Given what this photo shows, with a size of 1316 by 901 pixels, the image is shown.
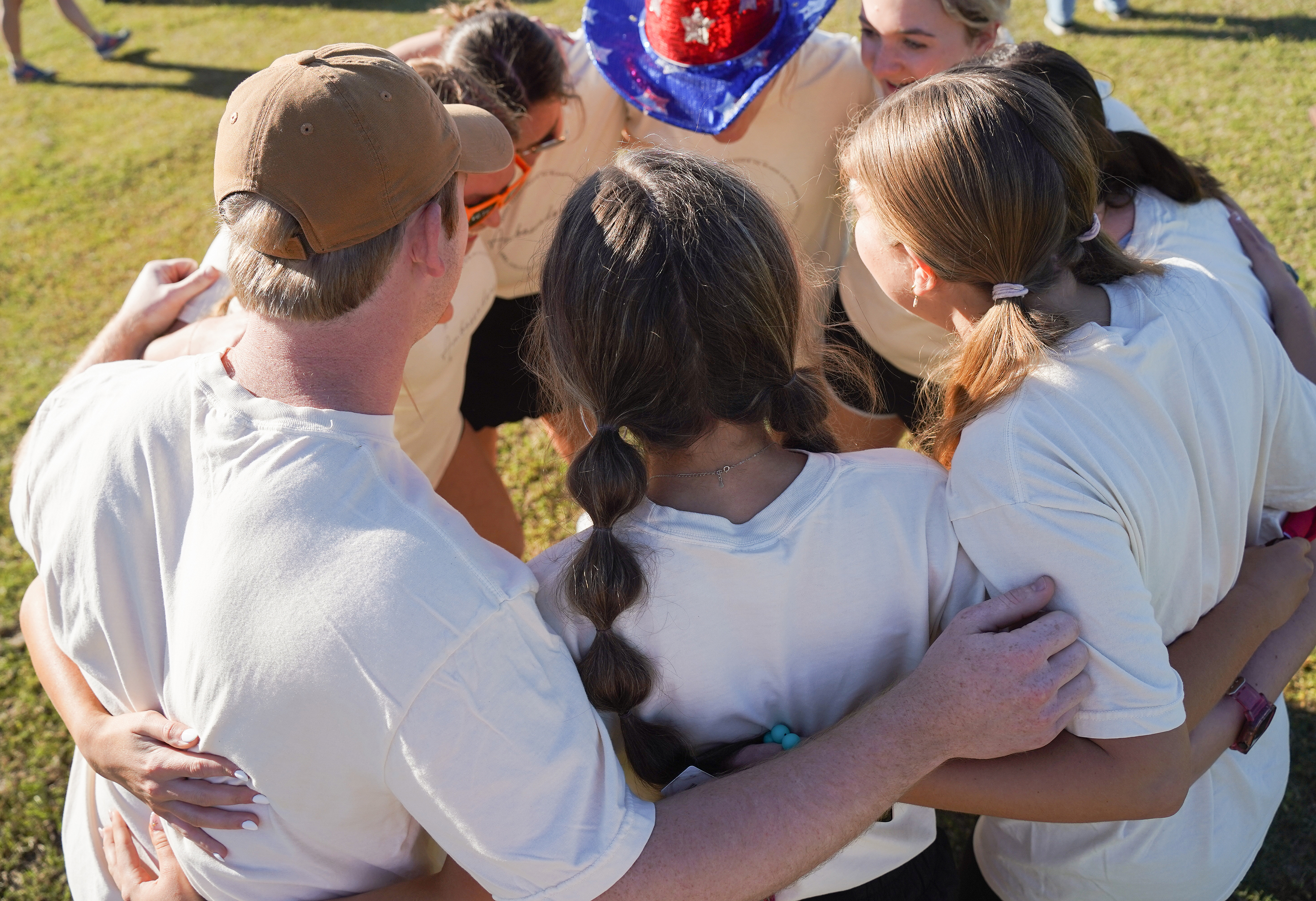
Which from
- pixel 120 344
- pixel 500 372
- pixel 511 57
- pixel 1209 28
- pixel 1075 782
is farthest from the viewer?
pixel 1209 28

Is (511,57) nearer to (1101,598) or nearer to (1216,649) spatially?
(1101,598)

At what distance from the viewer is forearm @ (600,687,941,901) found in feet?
4.43

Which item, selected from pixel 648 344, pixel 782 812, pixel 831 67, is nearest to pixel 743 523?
pixel 648 344

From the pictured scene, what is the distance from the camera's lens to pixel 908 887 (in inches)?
69.4

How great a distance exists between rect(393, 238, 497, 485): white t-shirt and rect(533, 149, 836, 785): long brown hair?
45.5 inches

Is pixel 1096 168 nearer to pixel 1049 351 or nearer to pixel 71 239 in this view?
pixel 1049 351

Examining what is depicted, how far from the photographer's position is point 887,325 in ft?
9.02

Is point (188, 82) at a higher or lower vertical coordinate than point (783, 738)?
lower

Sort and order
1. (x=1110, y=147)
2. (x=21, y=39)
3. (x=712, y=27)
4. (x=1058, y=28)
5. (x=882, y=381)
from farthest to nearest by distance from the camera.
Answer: (x=21, y=39) → (x=1058, y=28) → (x=882, y=381) → (x=712, y=27) → (x=1110, y=147)

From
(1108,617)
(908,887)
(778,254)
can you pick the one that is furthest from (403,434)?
(1108,617)

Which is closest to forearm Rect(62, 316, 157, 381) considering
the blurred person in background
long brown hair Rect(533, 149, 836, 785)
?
long brown hair Rect(533, 149, 836, 785)

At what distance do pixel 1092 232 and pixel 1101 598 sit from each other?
0.65 meters

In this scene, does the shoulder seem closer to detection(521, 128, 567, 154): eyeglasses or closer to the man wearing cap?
detection(521, 128, 567, 154): eyeglasses

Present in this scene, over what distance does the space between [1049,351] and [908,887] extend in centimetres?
104
